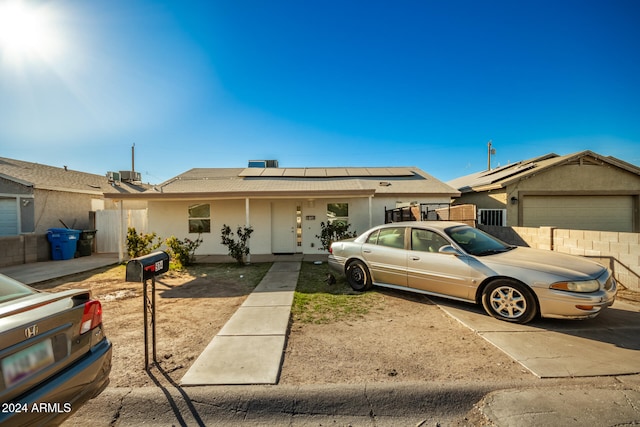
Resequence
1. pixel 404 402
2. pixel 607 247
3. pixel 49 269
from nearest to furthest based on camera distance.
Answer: pixel 404 402 < pixel 607 247 < pixel 49 269

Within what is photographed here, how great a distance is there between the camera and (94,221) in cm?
1333

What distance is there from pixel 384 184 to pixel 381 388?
10.5 meters

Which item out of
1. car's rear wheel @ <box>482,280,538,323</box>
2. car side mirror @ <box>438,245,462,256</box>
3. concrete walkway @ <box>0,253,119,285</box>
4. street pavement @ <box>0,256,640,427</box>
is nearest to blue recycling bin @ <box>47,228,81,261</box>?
concrete walkway @ <box>0,253,119,285</box>

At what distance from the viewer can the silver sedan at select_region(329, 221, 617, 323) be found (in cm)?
378

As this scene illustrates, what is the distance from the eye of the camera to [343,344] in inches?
142

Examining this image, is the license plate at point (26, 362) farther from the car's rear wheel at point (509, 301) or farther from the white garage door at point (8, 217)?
the white garage door at point (8, 217)

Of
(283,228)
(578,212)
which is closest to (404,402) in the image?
(283,228)

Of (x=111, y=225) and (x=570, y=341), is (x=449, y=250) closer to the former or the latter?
(x=570, y=341)

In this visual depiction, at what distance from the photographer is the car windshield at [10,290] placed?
7.45 feet

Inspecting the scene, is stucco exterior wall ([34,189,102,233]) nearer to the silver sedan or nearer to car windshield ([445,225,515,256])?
the silver sedan

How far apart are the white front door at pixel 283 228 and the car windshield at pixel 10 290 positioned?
8.90m

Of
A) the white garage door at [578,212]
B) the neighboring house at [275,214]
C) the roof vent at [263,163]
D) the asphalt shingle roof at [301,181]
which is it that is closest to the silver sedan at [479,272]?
the asphalt shingle roof at [301,181]

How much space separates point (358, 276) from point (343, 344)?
2558 mm

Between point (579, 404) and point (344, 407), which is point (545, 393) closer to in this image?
point (579, 404)
